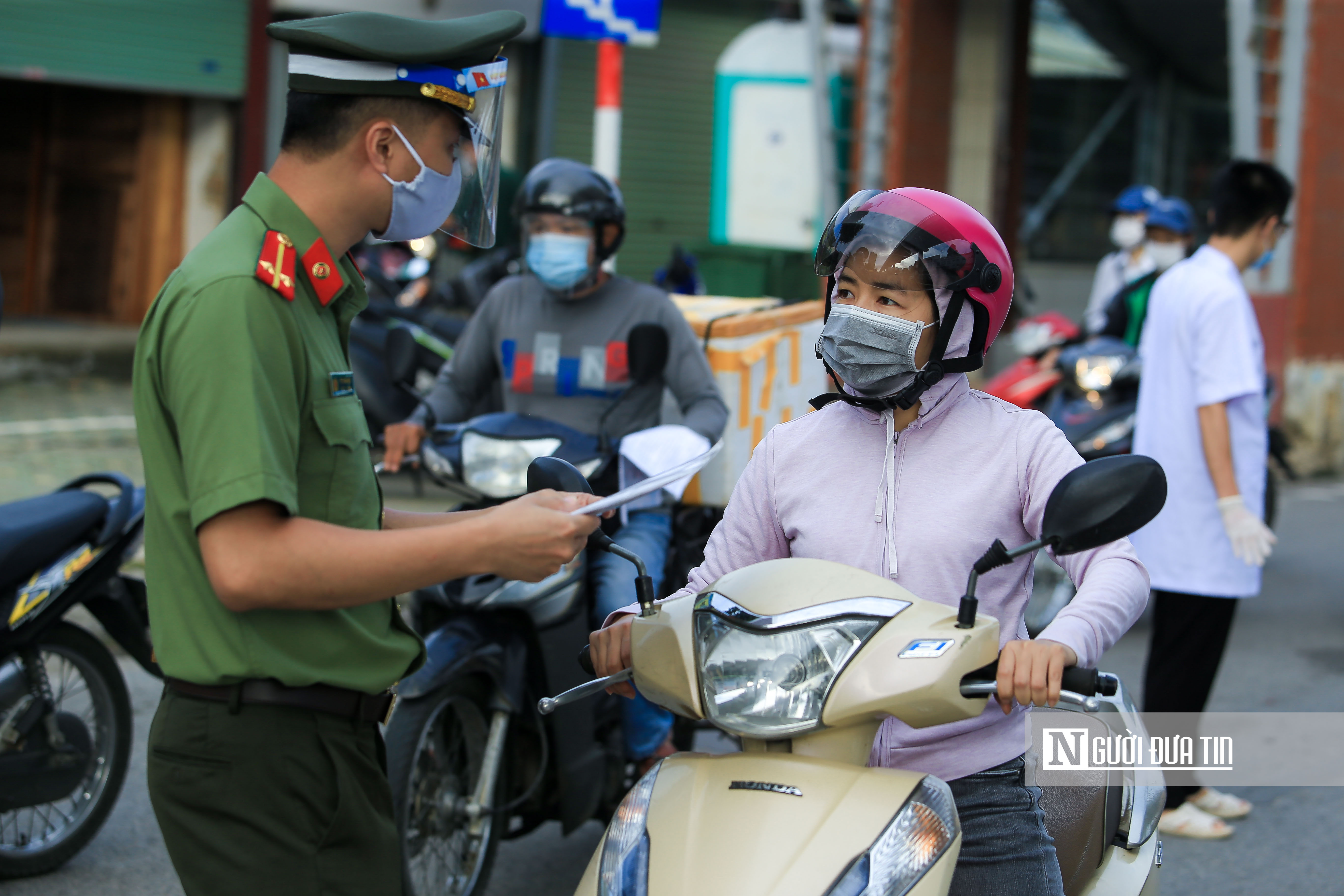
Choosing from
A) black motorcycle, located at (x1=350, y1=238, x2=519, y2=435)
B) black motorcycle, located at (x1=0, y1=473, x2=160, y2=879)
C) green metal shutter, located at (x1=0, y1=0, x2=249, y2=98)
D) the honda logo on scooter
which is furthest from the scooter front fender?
green metal shutter, located at (x1=0, y1=0, x2=249, y2=98)

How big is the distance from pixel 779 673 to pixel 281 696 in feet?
2.34

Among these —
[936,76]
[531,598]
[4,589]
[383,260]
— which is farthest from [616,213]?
[936,76]

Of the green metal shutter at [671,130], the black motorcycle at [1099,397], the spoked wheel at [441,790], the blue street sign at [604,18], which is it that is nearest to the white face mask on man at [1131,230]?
the black motorcycle at [1099,397]

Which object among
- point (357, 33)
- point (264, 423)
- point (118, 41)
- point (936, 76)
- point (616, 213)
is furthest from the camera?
point (118, 41)

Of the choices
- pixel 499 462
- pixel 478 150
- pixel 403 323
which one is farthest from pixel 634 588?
pixel 403 323

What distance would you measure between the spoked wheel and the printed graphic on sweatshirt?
3.64ft

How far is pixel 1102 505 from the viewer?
192cm

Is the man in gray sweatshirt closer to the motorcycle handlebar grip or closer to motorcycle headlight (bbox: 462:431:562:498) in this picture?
motorcycle headlight (bbox: 462:431:562:498)

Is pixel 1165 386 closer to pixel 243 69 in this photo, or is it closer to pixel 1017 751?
pixel 1017 751

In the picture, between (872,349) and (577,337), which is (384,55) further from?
(577,337)

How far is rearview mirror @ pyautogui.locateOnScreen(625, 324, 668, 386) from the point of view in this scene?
3.93 m

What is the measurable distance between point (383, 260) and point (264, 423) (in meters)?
10.3

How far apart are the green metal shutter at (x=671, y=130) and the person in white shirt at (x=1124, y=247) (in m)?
8.86

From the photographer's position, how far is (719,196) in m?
14.3
